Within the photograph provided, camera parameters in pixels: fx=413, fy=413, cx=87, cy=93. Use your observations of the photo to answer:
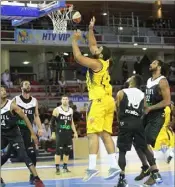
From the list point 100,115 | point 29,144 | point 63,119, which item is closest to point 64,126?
point 63,119

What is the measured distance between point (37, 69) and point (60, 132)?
16.3 m

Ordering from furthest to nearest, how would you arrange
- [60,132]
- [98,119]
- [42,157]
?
[42,157]
[60,132]
[98,119]

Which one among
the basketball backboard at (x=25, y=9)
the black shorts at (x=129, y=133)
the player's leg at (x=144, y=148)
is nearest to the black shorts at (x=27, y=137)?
the black shorts at (x=129, y=133)

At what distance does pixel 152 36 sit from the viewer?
25.6 m

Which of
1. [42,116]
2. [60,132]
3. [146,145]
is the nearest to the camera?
[146,145]

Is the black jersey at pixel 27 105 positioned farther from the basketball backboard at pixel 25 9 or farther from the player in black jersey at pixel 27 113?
the basketball backboard at pixel 25 9

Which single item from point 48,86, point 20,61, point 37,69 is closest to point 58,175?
point 48,86

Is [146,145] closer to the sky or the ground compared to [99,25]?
closer to the ground

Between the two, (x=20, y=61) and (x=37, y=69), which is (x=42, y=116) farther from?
(x=20, y=61)

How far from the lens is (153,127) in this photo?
19.5 feet

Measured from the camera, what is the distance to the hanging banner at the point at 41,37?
71.6 ft

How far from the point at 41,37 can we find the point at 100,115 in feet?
58.2

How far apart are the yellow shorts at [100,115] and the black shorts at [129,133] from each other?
748mm

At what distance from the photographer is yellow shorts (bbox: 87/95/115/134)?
515cm
